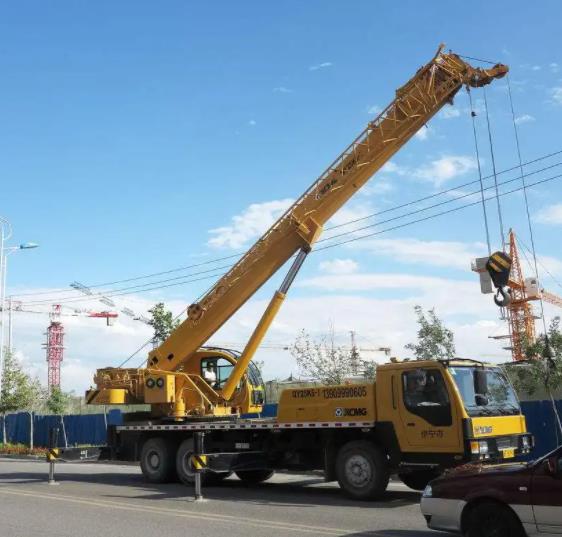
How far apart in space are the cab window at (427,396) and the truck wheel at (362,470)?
3.50ft

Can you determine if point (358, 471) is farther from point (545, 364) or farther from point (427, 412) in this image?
point (545, 364)

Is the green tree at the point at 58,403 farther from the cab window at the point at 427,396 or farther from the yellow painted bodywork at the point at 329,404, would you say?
the cab window at the point at 427,396

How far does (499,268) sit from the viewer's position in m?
14.7

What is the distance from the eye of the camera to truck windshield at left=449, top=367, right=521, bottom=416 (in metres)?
11.8

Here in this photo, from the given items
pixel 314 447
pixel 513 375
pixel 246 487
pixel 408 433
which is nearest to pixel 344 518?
pixel 408 433

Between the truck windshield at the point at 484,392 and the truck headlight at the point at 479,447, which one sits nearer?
the truck headlight at the point at 479,447

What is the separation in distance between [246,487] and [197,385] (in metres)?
3.13

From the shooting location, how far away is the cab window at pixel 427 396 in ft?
38.3

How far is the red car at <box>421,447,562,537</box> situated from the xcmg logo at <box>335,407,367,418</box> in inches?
185

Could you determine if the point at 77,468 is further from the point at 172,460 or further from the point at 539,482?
the point at 539,482

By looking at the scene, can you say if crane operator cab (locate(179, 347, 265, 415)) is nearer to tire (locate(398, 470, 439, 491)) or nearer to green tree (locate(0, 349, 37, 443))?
tire (locate(398, 470, 439, 491))

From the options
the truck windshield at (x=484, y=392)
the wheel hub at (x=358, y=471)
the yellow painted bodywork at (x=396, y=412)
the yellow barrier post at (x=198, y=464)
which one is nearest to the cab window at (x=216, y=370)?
the yellow barrier post at (x=198, y=464)

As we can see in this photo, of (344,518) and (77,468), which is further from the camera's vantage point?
(77,468)

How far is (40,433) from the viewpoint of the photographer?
35438 mm
